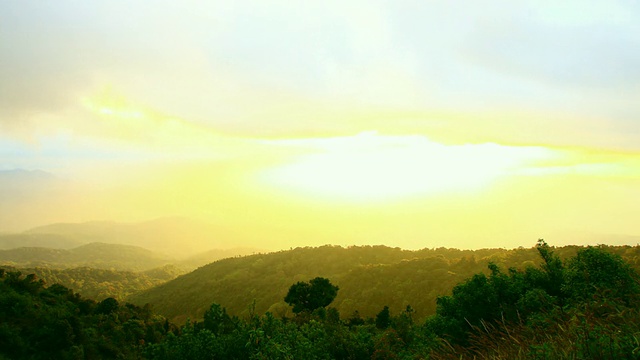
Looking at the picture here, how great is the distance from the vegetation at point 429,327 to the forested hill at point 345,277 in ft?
62.3

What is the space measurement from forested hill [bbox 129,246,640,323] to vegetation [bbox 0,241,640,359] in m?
19.0

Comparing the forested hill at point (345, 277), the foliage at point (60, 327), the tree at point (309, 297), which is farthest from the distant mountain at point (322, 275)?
the foliage at point (60, 327)

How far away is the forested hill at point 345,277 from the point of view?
74062mm

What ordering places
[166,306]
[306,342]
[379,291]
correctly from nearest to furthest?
[306,342] → [379,291] → [166,306]

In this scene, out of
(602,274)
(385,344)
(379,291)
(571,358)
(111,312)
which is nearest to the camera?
(571,358)

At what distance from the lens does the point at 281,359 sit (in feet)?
50.5

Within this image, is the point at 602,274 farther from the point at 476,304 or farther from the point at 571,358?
the point at 571,358

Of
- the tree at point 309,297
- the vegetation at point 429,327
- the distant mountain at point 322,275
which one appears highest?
the vegetation at point 429,327

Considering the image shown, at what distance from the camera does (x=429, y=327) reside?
2630 cm

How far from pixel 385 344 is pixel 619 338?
574 inches

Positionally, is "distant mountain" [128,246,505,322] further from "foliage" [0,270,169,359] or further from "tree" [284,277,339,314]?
"foliage" [0,270,169,359]

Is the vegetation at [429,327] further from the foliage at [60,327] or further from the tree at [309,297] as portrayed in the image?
the tree at [309,297]

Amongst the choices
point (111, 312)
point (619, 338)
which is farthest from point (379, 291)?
point (619, 338)

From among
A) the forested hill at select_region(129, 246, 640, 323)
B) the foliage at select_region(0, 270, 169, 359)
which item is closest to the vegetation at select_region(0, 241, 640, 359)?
the foliage at select_region(0, 270, 169, 359)
